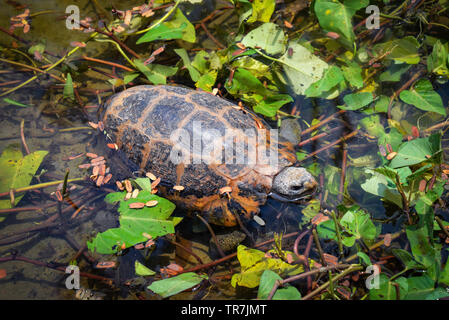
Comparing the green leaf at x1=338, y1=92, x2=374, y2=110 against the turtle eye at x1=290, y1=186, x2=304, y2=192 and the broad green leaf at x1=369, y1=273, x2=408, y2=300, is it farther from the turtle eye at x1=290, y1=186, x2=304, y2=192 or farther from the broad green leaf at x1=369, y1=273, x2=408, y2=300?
the broad green leaf at x1=369, y1=273, x2=408, y2=300

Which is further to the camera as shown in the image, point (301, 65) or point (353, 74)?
point (353, 74)

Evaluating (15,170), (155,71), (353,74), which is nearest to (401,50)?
(353,74)

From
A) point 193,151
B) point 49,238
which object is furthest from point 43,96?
point 193,151

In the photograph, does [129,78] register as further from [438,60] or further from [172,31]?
[438,60]

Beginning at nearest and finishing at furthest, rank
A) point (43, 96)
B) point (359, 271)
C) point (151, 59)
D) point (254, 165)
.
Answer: point (359, 271)
point (254, 165)
point (151, 59)
point (43, 96)

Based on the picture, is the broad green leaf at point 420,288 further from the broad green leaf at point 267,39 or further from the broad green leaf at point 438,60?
the broad green leaf at point 267,39

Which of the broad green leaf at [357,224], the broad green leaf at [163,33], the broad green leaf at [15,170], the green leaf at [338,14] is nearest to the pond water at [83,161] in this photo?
the broad green leaf at [15,170]

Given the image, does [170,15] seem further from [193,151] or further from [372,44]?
[372,44]

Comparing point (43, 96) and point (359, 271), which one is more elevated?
point (43, 96)
